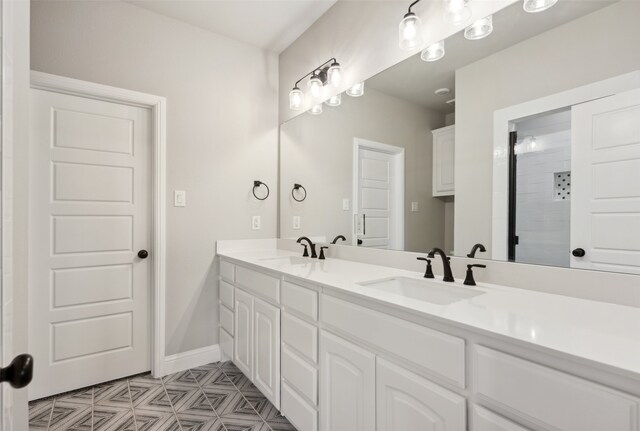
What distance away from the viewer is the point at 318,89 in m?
2.33

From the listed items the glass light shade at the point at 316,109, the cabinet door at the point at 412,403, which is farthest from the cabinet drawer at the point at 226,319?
the glass light shade at the point at 316,109

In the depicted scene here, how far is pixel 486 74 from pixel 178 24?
219 centimetres

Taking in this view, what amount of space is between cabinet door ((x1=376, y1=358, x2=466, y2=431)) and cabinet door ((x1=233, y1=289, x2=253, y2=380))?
108 centimetres

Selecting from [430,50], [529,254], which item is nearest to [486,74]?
[430,50]

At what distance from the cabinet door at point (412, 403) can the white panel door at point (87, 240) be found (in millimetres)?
1895

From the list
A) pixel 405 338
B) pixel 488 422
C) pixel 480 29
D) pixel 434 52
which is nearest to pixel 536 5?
pixel 480 29

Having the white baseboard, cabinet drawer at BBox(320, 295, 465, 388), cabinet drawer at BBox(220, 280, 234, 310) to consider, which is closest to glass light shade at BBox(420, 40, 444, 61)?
cabinet drawer at BBox(320, 295, 465, 388)

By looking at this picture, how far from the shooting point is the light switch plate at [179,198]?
2352 millimetres

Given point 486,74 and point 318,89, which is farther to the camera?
point 318,89

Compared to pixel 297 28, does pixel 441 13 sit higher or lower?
lower

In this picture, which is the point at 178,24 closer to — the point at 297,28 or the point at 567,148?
the point at 297,28

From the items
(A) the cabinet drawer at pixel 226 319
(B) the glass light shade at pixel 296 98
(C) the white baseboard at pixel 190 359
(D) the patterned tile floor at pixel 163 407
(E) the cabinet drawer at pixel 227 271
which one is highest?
(B) the glass light shade at pixel 296 98

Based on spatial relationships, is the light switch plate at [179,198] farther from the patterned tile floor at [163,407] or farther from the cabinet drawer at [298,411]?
the cabinet drawer at [298,411]

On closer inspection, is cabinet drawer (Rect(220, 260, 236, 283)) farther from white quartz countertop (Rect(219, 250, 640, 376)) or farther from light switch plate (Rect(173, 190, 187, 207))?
white quartz countertop (Rect(219, 250, 640, 376))
